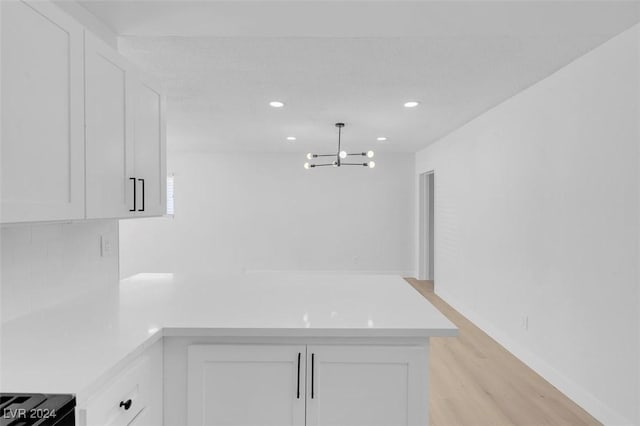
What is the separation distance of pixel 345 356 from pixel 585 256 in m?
2.00

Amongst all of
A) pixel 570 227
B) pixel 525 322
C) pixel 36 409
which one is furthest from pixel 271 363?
pixel 525 322

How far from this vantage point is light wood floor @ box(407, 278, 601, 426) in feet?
7.97

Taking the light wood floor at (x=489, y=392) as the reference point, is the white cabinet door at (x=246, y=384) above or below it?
above

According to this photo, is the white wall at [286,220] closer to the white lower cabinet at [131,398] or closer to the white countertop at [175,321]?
the white countertop at [175,321]

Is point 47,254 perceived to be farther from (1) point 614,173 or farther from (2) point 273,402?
(1) point 614,173

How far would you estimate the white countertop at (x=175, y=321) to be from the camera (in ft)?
3.53

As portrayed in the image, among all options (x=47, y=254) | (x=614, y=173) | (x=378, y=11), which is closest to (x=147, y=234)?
(x=47, y=254)

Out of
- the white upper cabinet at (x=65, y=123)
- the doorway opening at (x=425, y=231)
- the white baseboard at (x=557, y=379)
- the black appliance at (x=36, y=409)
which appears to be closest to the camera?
the black appliance at (x=36, y=409)

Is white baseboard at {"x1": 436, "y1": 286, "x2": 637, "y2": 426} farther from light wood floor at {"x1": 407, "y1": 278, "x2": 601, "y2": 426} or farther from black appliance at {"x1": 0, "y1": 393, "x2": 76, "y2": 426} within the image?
black appliance at {"x1": 0, "y1": 393, "x2": 76, "y2": 426}

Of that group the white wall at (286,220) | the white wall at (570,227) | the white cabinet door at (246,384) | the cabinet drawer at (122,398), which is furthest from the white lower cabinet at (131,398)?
the white wall at (286,220)

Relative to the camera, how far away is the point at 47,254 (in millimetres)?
1677

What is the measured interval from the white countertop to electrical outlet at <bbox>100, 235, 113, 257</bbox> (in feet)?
0.66

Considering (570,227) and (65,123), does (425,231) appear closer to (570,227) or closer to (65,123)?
(570,227)

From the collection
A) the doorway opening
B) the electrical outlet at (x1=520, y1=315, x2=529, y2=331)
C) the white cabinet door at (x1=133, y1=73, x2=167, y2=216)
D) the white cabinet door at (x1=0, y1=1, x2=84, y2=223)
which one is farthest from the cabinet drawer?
the doorway opening
